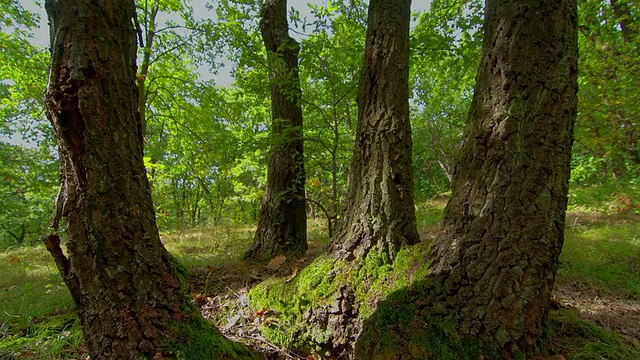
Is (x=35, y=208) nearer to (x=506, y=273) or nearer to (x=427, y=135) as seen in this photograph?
(x=506, y=273)

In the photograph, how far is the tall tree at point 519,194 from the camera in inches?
58.7

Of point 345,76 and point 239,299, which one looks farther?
point 345,76

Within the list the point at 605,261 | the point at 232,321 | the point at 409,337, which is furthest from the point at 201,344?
the point at 605,261

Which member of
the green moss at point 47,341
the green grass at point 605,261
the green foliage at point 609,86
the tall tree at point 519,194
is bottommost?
the green moss at point 47,341

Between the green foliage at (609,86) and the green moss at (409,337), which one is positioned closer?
the green moss at (409,337)

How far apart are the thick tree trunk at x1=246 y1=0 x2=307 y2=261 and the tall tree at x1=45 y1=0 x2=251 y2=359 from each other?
84.0 inches

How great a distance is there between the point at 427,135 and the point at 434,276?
14753 mm

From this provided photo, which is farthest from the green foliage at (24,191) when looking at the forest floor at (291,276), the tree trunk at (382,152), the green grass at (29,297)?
the tree trunk at (382,152)

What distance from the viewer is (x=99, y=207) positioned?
139cm

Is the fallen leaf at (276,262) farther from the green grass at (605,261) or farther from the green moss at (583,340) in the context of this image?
the green grass at (605,261)

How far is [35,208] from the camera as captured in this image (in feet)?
42.8

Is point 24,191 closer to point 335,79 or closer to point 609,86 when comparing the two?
point 335,79

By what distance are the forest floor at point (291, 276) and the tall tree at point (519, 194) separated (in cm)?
41

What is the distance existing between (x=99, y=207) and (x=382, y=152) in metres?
1.90
